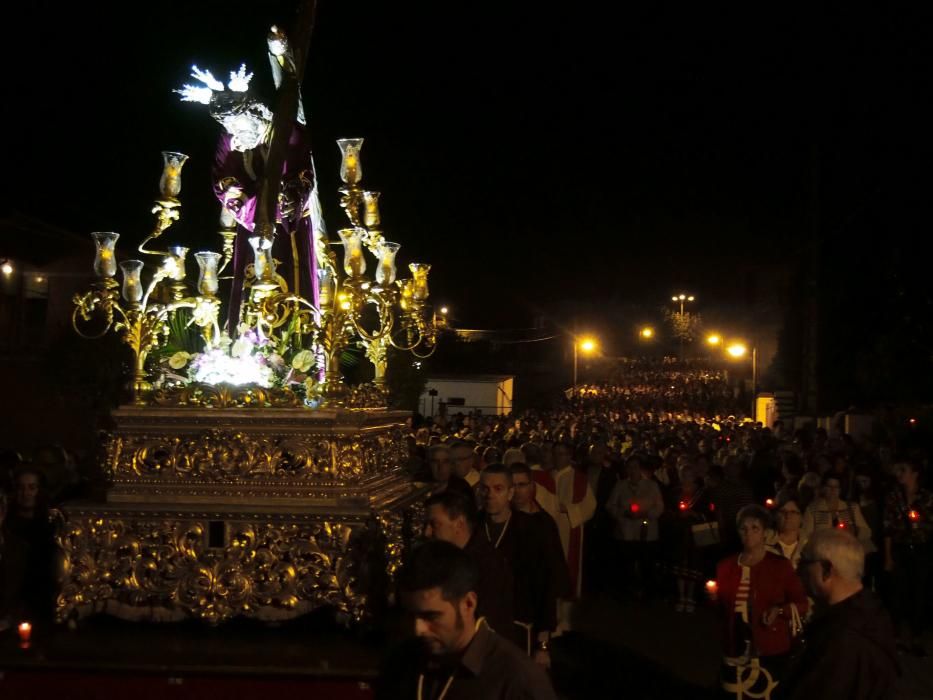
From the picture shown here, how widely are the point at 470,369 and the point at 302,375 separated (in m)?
39.2

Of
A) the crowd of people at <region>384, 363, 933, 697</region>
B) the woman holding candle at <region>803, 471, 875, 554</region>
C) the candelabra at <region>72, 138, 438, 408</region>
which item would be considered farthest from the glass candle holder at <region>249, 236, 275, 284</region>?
the woman holding candle at <region>803, 471, 875, 554</region>

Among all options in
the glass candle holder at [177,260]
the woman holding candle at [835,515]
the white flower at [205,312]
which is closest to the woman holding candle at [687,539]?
the woman holding candle at [835,515]

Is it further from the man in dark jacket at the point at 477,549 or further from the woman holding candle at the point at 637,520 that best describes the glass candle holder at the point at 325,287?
the woman holding candle at the point at 637,520

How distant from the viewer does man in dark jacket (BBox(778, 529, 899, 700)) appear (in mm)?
3678

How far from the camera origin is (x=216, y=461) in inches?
251

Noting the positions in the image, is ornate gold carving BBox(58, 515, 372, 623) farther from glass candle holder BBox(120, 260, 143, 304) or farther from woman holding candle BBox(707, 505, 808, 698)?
woman holding candle BBox(707, 505, 808, 698)

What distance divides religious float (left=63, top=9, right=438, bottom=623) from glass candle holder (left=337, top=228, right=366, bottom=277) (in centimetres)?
1

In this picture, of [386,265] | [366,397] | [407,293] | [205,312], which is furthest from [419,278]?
[205,312]

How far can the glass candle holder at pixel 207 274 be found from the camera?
7.13 m

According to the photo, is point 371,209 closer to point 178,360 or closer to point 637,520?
point 178,360

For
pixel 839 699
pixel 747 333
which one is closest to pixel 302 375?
pixel 839 699

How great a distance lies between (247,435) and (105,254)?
1.55 m

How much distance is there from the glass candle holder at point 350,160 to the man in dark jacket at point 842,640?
431 centimetres

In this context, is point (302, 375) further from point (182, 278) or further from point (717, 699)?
point (717, 699)
